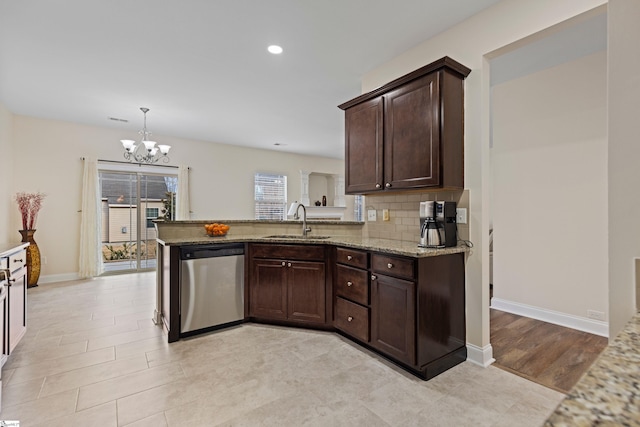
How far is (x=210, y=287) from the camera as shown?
9.77 ft

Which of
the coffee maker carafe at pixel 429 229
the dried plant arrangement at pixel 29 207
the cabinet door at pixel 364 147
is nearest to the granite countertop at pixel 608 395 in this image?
the coffee maker carafe at pixel 429 229

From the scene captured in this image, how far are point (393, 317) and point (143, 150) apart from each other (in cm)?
580

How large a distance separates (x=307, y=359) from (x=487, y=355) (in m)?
1.42

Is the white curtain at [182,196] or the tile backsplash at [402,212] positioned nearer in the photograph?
the tile backsplash at [402,212]

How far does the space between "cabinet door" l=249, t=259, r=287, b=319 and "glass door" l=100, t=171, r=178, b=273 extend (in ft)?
12.0

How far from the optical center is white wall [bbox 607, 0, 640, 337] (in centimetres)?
90

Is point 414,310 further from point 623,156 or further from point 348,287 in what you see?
point 623,156

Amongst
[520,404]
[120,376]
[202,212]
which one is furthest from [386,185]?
[202,212]

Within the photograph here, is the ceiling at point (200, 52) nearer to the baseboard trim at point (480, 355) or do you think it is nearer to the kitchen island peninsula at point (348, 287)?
the kitchen island peninsula at point (348, 287)

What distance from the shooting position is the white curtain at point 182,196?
6176 millimetres

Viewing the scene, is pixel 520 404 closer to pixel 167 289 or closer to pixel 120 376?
pixel 120 376

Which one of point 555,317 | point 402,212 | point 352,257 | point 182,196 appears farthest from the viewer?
point 182,196

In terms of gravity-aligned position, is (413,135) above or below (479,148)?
above

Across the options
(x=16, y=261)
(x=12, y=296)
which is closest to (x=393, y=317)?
(x=12, y=296)
